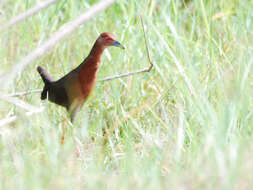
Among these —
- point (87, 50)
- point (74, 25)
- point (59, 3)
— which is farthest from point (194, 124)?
point (59, 3)

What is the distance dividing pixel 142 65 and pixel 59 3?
2.76 feet

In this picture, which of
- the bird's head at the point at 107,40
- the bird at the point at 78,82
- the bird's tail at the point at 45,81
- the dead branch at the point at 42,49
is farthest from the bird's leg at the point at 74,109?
the dead branch at the point at 42,49

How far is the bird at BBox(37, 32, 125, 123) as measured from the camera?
9.55 ft

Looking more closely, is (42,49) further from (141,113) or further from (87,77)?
A: (141,113)

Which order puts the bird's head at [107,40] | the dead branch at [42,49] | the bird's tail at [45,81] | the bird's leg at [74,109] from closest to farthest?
1. the dead branch at [42,49]
2. the bird's head at [107,40]
3. the bird's leg at [74,109]
4. the bird's tail at [45,81]

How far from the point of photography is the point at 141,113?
313 centimetres

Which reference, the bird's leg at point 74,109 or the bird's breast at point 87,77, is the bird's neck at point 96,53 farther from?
the bird's leg at point 74,109

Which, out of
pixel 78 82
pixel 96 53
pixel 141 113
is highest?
pixel 96 53

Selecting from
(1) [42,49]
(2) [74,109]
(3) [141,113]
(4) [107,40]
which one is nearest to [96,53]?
(4) [107,40]

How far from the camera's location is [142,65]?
3479 millimetres

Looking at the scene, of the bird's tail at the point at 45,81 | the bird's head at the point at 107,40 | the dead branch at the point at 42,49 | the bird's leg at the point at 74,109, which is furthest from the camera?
the bird's tail at the point at 45,81

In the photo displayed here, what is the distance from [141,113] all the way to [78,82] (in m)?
0.44

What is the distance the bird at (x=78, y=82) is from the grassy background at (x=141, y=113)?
0.11 meters

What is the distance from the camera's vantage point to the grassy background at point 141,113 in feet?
5.94
